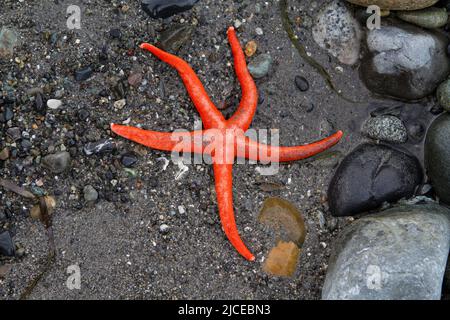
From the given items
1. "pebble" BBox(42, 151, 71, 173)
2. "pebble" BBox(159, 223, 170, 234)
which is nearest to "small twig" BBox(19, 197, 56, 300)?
"pebble" BBox(42, 151, 71, 173)

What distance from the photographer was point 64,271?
452 centimetres

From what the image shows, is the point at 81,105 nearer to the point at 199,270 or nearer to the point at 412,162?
the point at 199,270

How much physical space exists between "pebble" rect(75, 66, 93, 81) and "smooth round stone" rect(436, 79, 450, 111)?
2920mm

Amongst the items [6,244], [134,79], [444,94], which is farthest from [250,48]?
[6,244]

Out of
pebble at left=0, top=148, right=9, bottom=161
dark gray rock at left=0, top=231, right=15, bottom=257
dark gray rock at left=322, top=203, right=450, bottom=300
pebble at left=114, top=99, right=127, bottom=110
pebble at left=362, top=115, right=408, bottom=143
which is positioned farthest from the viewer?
pebble at left=362, top=115, right=408, bottom=143

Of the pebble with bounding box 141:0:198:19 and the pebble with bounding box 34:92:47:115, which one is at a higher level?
the pebble with bounding box 141:0:198:19

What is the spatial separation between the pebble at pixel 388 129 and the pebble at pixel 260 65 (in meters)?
1.01

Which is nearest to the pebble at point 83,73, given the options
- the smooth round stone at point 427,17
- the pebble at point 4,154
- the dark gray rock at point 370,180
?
the pebble at point 4,154

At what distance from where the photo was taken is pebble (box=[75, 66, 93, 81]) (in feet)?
15.3

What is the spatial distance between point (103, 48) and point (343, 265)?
8.57 ft

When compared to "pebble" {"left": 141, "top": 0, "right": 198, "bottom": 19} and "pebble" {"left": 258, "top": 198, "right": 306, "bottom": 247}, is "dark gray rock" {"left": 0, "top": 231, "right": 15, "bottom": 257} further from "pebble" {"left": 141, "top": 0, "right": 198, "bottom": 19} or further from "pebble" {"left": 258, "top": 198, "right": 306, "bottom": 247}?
"pebble" {"left": 141, "top": 0, "right": 198, "bottom": 19}

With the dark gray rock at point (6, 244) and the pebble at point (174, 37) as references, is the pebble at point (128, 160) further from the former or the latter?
the dark gray rock at point (6, 244)

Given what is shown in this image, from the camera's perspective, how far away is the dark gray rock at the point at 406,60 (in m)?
4.69
